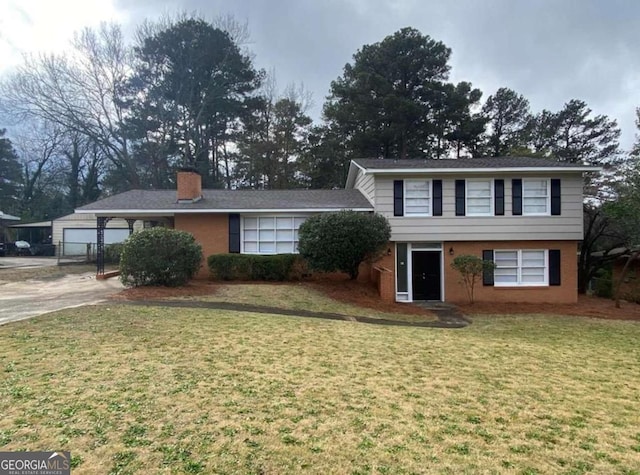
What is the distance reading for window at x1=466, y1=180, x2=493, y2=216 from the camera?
1598cm

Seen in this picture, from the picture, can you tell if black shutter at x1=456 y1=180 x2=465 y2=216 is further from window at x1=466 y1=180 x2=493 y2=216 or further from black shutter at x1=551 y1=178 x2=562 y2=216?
black shutter at x1=551 y1=178 x2=562 y2=216

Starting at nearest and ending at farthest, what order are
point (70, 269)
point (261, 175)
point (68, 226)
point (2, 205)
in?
point (70, 269), point (68, 226), point (261, 175), point (2, 205)

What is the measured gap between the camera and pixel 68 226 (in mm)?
31469

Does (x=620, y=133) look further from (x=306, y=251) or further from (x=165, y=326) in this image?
(x=165, y=326)

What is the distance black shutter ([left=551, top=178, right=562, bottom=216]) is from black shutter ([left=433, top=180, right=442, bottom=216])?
464cm

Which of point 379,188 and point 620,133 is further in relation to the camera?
point 620,133

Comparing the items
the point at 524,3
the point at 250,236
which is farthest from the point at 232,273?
the point at 524,3

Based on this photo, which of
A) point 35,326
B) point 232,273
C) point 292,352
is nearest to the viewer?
point 292,352

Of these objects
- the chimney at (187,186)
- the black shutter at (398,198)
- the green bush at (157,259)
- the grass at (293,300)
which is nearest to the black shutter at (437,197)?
the black shutter at (398,198)

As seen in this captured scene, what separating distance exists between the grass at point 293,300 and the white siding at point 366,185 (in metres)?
5.49

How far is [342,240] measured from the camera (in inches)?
555

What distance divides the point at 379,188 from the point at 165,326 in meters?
10.7

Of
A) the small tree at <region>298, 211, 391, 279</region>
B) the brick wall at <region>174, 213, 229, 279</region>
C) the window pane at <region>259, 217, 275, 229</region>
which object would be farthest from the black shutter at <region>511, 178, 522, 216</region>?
the brick wall at <region>174, 213, 229, 279</region>

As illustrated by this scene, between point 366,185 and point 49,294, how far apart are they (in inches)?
515
